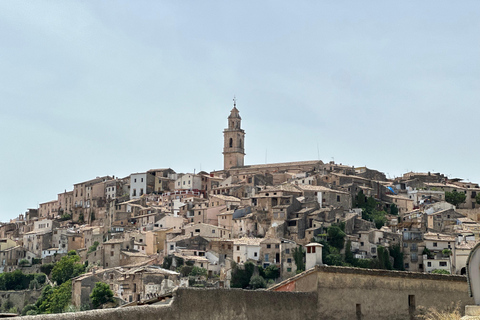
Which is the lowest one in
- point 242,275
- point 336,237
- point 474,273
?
point 242,275

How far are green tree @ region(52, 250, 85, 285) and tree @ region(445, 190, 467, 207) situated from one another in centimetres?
3242

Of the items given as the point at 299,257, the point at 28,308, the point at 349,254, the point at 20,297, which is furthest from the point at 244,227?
the point at 20,297

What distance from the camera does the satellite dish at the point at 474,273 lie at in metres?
15.6

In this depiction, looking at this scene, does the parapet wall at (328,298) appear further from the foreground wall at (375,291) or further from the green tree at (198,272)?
the green tree at (198,272)

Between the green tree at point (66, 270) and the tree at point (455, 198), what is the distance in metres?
32.4

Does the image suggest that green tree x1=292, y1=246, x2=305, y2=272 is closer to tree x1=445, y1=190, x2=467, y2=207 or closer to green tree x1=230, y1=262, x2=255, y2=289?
green tree x1=230, y1=262, x2=255, y2=289

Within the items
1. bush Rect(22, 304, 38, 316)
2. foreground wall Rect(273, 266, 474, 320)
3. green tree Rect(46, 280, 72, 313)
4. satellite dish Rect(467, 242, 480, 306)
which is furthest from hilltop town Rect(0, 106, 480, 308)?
satellite dish Rect(467, 242, 480, 306)

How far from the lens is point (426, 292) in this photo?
19234mm

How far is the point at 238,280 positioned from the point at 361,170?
91.2 feet

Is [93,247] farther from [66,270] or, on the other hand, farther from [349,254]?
[349,254]

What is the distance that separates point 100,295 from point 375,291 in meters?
39.3

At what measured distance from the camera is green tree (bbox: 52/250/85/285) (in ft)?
216

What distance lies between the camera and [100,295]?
55.3 m

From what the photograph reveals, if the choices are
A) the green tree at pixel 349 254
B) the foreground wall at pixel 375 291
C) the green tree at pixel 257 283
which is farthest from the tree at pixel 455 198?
the foreground wall at pixel 375 291
